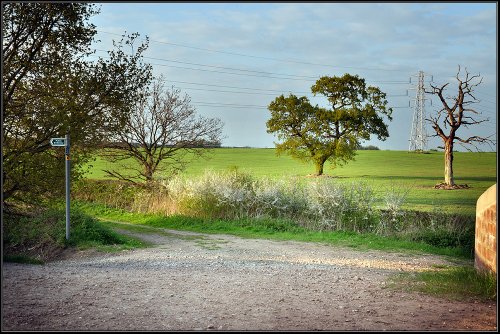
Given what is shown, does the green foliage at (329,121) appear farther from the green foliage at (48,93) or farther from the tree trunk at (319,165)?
the green foliage at (48,93)

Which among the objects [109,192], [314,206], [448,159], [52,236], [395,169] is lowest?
[52,236]

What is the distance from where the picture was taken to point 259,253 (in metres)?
13.6

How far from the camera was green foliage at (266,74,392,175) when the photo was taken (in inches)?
1302

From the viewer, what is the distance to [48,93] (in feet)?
48.0

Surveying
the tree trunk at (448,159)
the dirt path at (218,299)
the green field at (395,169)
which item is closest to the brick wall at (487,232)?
the dirt path at (218,299)

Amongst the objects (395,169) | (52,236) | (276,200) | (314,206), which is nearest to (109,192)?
(276,200)

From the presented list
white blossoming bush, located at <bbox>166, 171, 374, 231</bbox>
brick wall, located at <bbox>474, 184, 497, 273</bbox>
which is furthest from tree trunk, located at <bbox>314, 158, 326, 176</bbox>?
brick wall, located at <bbox>474, 184, 497, 273</bbox>

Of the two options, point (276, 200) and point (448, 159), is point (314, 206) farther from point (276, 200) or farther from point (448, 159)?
point (448, 159)

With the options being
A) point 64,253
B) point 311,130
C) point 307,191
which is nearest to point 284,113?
point 311,130

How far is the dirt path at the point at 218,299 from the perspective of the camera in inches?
262

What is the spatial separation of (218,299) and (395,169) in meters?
37.8

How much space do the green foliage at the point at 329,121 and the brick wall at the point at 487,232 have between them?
23058 mm

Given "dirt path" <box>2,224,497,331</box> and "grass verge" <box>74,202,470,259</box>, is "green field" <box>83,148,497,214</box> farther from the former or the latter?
"dirt path" <box>2,224,497,331</box>

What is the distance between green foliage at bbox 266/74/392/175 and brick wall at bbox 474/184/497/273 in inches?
908
